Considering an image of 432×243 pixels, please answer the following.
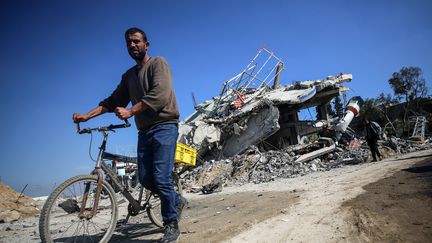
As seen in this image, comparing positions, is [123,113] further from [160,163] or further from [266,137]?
[266,137]

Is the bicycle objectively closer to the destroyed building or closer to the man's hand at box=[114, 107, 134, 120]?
the man's hand at box=[114, 107, 134, 120]

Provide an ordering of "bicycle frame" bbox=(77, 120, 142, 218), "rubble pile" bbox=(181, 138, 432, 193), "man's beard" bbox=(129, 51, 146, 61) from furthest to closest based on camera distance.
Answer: "rubble pile" bbox=(181, 138, 432, 193)
"man's beard" bbox=(129, 51, 146, 61)
"bicycle frame" bbox=(77, 120, 142, 218)

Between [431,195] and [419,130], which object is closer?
[431,195]

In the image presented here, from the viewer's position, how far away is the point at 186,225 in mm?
4027

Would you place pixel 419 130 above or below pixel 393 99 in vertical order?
below

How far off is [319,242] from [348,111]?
59.5ft

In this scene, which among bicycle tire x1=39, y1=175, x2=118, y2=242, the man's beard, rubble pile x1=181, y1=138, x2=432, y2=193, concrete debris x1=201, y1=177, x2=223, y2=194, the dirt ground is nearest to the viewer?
the dirt ground

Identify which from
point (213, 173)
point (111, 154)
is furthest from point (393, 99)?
point (111, 154)

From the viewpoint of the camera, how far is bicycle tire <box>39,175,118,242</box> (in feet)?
9.81

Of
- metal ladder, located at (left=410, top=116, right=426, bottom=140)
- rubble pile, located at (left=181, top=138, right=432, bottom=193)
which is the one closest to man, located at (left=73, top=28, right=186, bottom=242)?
rubble pile, located at (left=181, top=138, right=432, bottom=193)

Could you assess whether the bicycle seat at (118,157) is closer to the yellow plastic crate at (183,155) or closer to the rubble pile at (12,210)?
the yellow plastic crate at (183,155)

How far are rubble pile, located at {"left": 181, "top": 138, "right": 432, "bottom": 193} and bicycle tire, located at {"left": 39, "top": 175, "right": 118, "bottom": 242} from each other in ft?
23.3

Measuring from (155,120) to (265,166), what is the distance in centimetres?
929

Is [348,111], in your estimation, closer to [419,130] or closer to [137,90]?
[419,130]
